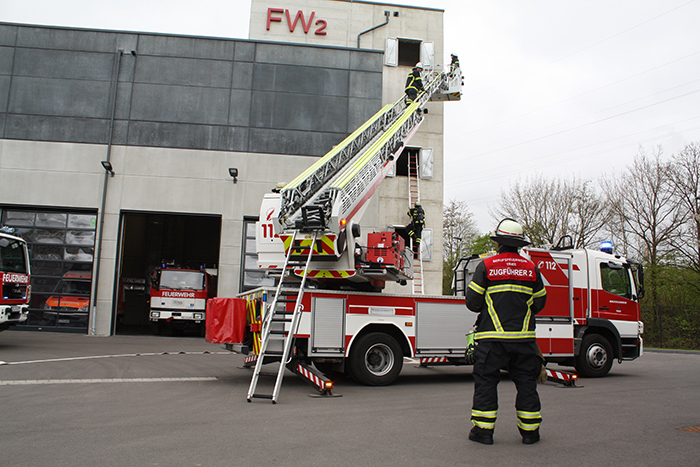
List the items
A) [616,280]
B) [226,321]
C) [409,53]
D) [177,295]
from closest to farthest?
[226,321]
[616,280]
[177,295]
[409,53]

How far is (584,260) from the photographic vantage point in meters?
10.4

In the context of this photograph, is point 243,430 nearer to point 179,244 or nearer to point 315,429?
point 315,429

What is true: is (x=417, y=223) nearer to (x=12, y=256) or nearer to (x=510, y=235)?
(x=12, y=256)

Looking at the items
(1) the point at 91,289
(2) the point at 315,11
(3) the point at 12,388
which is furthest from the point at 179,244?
(3) the point at 12,388

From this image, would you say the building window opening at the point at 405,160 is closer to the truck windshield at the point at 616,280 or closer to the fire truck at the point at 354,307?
the fire truck at the point at 354,307

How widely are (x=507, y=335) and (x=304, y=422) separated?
2245 mm

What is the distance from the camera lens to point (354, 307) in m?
8.37

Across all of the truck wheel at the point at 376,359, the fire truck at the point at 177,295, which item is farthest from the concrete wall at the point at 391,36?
the truck wheel at the point at 376,359

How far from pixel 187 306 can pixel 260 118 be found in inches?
273

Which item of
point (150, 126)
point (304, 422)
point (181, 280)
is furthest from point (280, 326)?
point (150, 126)

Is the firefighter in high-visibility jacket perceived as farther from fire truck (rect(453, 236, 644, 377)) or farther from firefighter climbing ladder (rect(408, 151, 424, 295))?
firefighter climbing ladder (rect(408, 151, 424, 295))

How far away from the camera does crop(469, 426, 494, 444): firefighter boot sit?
15.3 ft

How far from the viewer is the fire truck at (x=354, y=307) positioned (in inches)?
307

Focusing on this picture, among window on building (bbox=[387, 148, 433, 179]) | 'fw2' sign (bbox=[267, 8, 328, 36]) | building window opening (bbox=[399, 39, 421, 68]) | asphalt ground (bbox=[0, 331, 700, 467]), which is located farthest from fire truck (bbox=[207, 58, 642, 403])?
building window opening (bbox=[399, 39, 421, 68])
